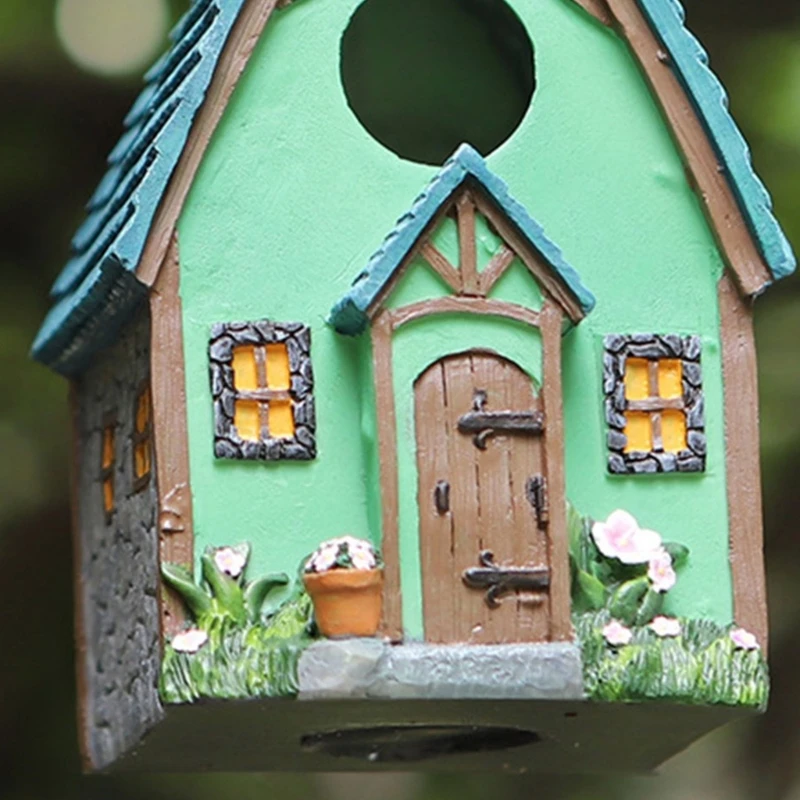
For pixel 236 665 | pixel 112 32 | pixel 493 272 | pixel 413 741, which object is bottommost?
pixel 413 741

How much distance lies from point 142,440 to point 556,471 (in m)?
0.72

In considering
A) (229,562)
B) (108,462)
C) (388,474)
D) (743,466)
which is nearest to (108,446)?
(108,462)

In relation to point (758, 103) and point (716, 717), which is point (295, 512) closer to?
point (716, 717)

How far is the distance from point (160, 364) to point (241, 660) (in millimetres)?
488

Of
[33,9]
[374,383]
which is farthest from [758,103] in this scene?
[374,383]

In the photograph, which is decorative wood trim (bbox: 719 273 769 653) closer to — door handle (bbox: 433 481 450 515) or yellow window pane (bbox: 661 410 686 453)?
yellow window pane (bbox: 661 410 686 453)

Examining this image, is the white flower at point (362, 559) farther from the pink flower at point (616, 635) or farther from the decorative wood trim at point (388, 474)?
the pink flower at point (616, 635)

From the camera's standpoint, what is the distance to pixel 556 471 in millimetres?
5176

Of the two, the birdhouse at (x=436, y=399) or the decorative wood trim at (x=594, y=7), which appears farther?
the decorative wood trim at (x=594, y=7)

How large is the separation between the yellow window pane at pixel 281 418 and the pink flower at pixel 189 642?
14.0 inches

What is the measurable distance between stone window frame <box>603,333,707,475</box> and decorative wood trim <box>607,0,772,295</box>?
0.50ft

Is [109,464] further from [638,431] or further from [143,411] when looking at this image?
[638,431]

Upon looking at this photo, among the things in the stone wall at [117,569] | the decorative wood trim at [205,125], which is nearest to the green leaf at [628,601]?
the stone wall at [117,569]

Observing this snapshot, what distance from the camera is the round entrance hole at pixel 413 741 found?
5.68 m
